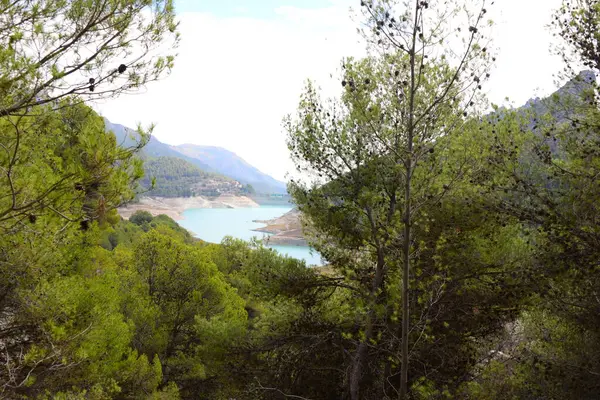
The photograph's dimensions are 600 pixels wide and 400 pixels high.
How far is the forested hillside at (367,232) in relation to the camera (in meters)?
3.40

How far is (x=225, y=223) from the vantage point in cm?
10638

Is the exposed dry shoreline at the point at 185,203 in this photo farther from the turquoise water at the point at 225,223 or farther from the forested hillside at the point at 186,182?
the turquoise water at the point at 225,223

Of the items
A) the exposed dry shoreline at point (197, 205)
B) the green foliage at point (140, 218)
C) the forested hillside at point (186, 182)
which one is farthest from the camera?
the forested hillside at point (186, 182)

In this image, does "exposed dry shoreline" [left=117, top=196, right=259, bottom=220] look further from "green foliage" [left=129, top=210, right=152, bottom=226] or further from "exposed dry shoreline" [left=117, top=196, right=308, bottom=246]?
"green foliage" [left=129, top=210, right=152, bottom=226]

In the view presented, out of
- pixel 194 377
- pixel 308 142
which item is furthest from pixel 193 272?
pixel 308 142

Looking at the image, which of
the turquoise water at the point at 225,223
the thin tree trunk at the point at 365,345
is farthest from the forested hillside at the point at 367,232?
the turquoise water at the point at 225,223

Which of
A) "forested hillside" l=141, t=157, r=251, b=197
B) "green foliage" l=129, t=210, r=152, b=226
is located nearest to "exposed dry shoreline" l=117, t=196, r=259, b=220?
"forested hillside" l=141, t=157, r=251, b=197

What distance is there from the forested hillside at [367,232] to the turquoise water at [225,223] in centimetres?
5104

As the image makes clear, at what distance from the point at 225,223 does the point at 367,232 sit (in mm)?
101827

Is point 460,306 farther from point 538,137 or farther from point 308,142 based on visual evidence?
point 308,142

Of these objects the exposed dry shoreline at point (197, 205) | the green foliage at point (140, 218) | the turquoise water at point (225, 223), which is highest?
the green foliage at point (140, 218)

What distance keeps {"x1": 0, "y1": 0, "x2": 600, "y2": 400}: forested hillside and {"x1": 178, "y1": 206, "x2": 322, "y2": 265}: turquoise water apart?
5104cm

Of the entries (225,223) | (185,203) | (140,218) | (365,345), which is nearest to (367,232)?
(365,345)

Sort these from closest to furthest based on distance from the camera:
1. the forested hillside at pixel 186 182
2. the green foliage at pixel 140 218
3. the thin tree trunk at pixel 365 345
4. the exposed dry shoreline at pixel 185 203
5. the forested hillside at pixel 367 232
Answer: the forested hillside at pixel 367 232 < the thin tree trunk at pixel 365 345 < the green foliage at pixel 140 218 < the exposed dry shoreline at pixel 185 203 < the forested hillside at pixel 186 182
